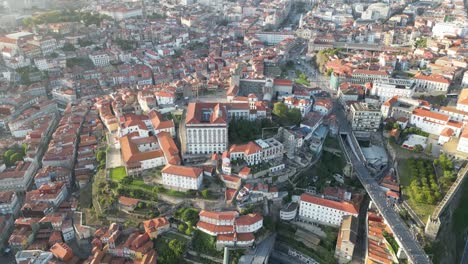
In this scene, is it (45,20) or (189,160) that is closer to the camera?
(189,160)

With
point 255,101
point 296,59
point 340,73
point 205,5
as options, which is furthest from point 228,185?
point 205,5

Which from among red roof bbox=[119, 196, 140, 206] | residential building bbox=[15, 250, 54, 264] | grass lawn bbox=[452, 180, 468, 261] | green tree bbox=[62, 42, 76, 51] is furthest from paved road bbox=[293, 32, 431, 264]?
green tree bbox=[62, 42, 76, 51]

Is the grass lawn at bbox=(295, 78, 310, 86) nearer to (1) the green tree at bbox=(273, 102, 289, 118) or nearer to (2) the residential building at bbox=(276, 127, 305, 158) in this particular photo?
(1) the green tree at bbox=(273, 102, 289, 118)

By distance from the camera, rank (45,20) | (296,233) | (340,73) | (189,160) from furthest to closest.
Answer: (45,20), (340,73), (189,160), (296,233)

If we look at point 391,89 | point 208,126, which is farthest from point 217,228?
point 391,89

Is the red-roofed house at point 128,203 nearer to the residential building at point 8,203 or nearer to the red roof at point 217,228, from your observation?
the red roof at point 217,228

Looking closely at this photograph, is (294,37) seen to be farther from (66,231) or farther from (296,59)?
(66,231)

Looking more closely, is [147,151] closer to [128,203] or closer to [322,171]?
[128,203]
